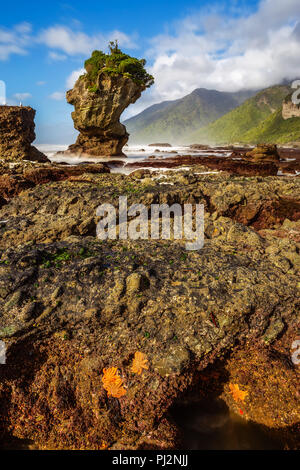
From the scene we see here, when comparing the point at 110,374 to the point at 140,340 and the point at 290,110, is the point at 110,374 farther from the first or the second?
the point at 290,110

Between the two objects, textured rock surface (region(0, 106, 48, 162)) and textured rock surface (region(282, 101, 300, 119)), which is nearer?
textured rock surface (region(0, 106, 48, 162))

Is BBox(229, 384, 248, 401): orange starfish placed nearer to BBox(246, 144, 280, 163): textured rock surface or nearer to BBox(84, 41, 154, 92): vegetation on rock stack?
BBox(246, 144, 280, 163): textured rock surface

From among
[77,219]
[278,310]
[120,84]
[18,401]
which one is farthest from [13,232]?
[120,84]

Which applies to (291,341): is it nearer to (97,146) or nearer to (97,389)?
(97,389)

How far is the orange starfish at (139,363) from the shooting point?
3.07 metres

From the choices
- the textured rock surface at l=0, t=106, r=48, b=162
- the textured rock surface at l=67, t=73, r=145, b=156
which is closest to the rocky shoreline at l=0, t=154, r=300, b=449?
the textured rock surface at l=0, t=106, r=48, b=162

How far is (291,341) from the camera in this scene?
353cm

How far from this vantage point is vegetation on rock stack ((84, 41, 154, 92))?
24509 mm

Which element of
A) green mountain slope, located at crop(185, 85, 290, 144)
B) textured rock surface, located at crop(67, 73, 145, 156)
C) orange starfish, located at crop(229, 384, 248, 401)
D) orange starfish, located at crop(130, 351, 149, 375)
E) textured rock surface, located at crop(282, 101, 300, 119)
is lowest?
orange starfish, located at crop(229, 384, 248, 401)

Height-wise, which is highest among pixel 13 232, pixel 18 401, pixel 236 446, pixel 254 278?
pixel 13 232

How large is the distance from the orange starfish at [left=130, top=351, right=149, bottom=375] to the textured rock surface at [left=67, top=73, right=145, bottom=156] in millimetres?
26552

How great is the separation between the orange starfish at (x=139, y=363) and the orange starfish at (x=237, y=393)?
1.23 meters

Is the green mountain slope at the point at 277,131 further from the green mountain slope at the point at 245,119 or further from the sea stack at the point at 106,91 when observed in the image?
the sea stack at the point at 106,91

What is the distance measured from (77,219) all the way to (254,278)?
14.5ft
